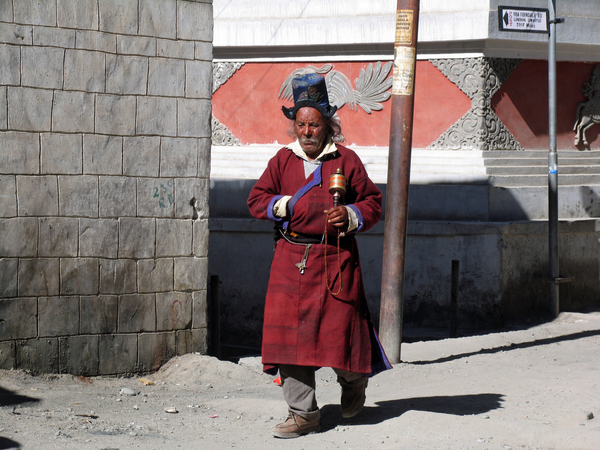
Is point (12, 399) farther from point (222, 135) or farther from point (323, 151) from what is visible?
point (222, 135)

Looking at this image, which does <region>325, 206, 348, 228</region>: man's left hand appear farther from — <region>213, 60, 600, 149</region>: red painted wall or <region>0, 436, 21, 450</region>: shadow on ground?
<region>213, 60, 600, 149</region>: red painted wall

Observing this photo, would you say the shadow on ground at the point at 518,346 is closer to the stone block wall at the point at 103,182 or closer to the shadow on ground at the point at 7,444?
the stone block wall at the point at 103,182

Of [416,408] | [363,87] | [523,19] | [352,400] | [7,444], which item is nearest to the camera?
[7,444]

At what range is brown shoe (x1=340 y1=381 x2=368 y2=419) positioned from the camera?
14.2 feet

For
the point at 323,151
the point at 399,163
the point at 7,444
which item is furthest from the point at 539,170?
the point at 7,444

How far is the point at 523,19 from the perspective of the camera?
27.5 ft

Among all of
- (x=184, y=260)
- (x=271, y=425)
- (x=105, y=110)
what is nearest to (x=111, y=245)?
(x=184, y=260)

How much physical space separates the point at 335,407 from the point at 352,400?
1.59ft

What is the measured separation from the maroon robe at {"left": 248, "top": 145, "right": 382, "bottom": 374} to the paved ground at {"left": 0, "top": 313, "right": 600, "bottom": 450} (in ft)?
1.54

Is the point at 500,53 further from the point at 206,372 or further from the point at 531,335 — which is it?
the point at 206,372

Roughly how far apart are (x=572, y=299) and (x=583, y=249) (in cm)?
60

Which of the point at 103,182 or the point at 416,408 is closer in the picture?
the point at 416,408

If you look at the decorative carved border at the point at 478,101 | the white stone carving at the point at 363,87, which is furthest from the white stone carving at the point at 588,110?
the white stone carving at the point at 363,87

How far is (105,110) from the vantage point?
17.9 ft
